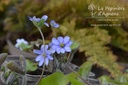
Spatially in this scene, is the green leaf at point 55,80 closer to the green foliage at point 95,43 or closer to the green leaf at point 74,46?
the green leaf at point 74,46

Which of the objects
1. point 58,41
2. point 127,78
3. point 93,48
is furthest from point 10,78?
point 93,48

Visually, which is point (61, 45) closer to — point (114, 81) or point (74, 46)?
point (74, 46)

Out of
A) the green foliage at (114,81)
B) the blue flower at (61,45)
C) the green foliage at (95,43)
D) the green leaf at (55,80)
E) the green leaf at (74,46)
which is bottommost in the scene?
the green foliage at (95,43)

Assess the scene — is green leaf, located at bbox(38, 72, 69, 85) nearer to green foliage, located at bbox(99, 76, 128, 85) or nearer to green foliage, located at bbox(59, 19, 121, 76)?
green foliage, located at bbox(99, 76, 128, 85)

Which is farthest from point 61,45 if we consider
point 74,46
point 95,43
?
point 95,43

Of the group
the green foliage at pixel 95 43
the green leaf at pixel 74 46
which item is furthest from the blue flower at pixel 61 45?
the green foliage at pixel 95 43

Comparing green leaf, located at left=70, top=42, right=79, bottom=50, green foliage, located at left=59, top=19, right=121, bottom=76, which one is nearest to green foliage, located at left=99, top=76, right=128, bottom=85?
green leaf, located at left=70, top=42, right=79, bottom=50

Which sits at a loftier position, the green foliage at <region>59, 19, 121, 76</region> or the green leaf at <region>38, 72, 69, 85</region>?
the green leaf at <region>38, 72, 69, 85</region>

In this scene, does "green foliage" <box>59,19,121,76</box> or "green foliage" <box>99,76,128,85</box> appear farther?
"green foliage" <box>59,19,121,76</box>

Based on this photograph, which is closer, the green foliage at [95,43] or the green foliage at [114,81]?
the green foliage at [114,81]

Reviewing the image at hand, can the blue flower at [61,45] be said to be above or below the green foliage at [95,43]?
above

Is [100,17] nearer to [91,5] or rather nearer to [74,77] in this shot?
[91,5]

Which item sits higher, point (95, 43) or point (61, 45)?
point (61, 45)
